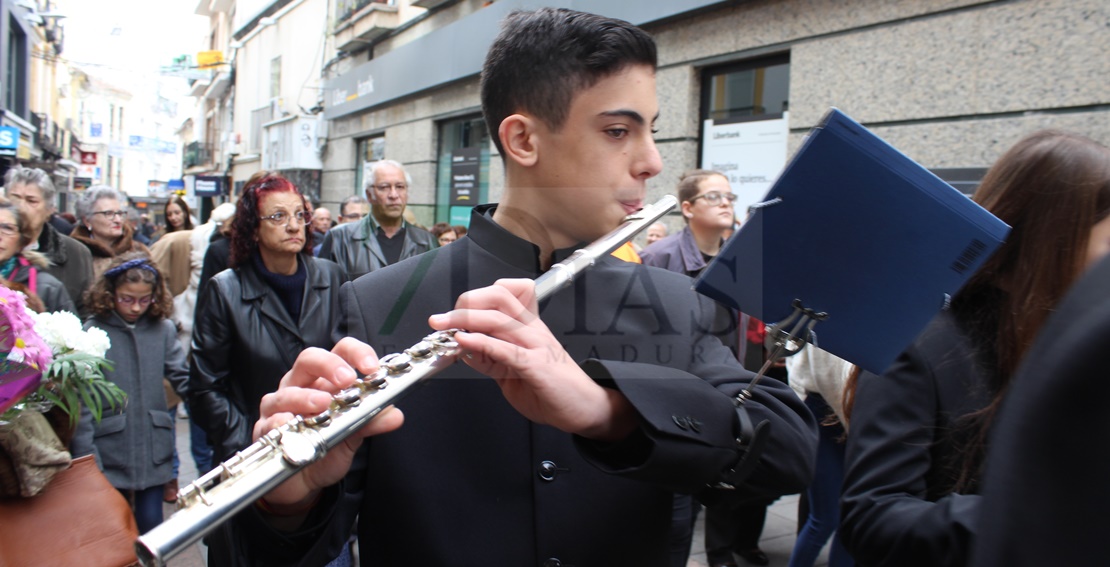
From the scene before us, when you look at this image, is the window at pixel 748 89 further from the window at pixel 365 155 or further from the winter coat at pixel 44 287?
the window at pixel 365 155

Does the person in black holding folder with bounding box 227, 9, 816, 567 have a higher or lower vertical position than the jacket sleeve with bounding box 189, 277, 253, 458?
higher

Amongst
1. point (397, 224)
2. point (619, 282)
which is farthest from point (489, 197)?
point (619, 282)

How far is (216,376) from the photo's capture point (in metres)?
3.28

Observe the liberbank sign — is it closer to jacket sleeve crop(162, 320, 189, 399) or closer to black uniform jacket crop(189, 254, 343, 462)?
jacket sleeve crop(162, 320, 189, 399)

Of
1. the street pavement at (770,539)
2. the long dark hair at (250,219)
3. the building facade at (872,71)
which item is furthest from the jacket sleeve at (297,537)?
the building facade at (872,71)

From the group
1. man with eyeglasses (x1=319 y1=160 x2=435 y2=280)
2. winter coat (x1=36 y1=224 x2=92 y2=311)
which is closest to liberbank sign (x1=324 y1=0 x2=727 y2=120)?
man with eyeglasses (x1=319 y1=160 x2=435 y2=280)

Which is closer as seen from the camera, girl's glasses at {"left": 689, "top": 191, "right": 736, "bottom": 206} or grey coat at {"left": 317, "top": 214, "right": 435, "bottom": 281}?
girl's glasses at {"left": 689, "top": 191, "right": 736, "bottom": 206}

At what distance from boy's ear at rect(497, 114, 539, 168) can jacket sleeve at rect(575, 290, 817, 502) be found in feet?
1.56

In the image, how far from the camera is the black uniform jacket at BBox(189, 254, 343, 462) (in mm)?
3230

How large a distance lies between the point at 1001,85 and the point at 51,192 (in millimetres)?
6083

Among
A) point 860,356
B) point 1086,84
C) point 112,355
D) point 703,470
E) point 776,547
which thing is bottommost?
point 776,547

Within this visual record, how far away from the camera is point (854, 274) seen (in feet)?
4.06

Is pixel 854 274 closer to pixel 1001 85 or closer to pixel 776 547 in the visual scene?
pixel 776 547

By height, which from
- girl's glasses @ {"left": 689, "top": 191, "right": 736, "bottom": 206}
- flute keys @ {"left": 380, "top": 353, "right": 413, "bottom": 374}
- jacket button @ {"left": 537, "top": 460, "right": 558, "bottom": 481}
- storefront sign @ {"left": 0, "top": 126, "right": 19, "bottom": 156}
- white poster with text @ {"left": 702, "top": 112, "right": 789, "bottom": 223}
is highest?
storefront sign @ {"left": 0, "top": 126, "right": 19, "bottom": 156}
